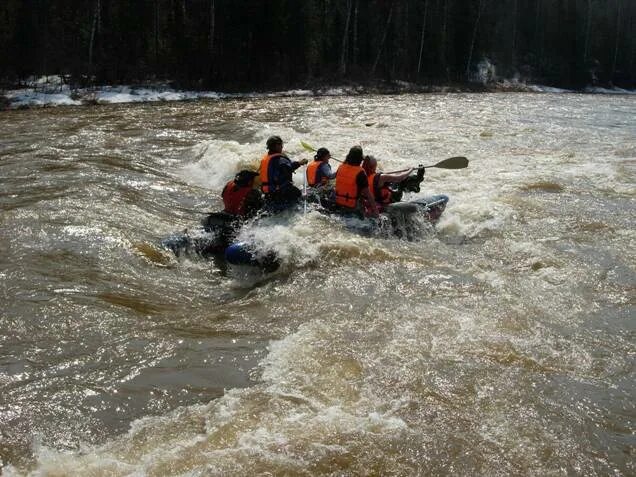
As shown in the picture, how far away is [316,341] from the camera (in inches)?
181

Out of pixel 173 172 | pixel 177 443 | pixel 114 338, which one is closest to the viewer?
pixel 177 443

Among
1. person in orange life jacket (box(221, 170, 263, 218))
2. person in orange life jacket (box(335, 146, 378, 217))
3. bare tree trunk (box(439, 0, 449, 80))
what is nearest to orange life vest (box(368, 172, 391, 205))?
person in orange life jacket (box(335, 146, 378, 217))

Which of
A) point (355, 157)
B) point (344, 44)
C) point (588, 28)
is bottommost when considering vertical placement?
point (355, 157)

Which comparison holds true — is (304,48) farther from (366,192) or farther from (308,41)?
(366,192)

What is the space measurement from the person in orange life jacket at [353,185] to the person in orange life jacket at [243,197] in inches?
40.2

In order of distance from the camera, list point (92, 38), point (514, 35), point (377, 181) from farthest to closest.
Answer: point (514, 35) → point (92, 38) → point (377, 181)

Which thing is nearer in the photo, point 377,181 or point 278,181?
point 278,181

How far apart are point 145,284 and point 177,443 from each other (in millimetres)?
2528

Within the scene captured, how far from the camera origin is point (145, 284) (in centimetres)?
564

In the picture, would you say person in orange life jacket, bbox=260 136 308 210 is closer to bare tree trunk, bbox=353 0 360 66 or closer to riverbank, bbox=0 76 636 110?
riverbank, bbox=0 76 636 110

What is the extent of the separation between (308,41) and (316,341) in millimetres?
32677

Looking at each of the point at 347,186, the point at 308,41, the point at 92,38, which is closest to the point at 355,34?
the point at 308,41

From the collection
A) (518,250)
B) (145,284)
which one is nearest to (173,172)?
→ (145,284)

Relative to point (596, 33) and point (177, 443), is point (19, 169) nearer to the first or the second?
point (177, 443)
